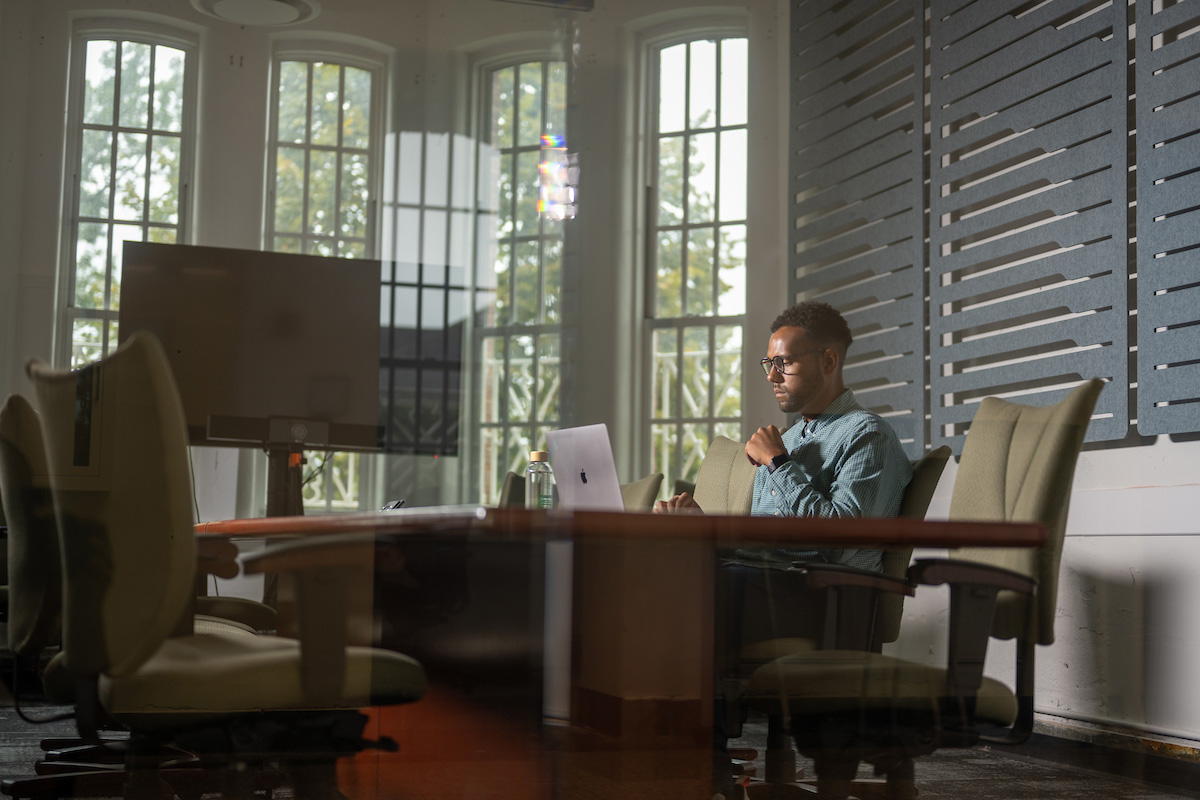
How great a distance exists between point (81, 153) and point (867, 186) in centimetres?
363

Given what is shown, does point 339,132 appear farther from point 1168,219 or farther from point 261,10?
point 1168,219

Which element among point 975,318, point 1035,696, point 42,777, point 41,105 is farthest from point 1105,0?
point 42,777

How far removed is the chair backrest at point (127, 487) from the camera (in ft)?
4.34

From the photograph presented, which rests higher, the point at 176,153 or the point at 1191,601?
the point at 176,153

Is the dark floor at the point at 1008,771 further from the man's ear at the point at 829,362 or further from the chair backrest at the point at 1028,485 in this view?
the man's ear at the point at 829,362

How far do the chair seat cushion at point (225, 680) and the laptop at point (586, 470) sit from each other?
101 cm

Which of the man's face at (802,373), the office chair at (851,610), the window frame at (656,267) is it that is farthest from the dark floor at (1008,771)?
the window frame at (656,267)

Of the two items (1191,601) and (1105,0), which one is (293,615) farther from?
(1105,0)

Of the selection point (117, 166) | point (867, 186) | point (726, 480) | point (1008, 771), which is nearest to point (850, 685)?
point (1008, 771)

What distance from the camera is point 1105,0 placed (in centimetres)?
330

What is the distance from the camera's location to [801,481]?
2502 millimetres

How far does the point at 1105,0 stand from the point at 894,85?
1.16 metres

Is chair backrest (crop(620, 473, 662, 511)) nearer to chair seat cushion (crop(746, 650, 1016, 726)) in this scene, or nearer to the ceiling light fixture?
chair seat cushion (crop(746, 650, 1016, 726))

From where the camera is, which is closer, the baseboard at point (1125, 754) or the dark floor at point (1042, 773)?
the dark floor at point (1042, 773)
